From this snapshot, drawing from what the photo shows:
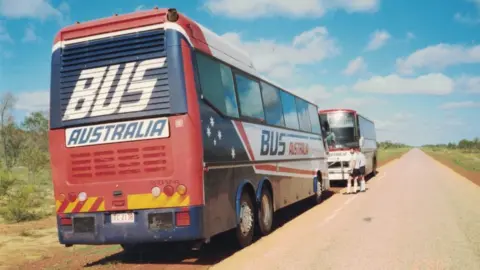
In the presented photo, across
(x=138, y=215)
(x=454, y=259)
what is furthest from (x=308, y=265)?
(x=138, y=215)

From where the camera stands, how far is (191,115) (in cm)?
659

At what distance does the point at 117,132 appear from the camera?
689cm

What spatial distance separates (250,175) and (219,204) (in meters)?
1.58

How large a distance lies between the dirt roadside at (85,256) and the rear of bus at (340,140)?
9785mm

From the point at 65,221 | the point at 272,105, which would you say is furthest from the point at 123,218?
the point at 272,105

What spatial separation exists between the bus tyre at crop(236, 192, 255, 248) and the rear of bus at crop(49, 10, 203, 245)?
1878 millimetres

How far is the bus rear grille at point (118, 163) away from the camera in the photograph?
21.9 feet

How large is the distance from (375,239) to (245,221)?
2470mm

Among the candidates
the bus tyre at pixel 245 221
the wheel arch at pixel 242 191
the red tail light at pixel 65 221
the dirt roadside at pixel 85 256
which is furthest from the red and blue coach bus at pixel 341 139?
the red tail light at pixel 65 221

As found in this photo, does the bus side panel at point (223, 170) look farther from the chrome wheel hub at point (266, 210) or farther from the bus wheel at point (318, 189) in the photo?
the bus wheel at point (318, 189)

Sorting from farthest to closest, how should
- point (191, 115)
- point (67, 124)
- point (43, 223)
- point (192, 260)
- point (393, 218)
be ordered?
1. point (43, 223)
2. point (393, 218)
3. point (192, 260)
4. point (67, 124)
5. point (191, 115)

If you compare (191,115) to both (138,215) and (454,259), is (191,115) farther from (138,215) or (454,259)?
(454,259)

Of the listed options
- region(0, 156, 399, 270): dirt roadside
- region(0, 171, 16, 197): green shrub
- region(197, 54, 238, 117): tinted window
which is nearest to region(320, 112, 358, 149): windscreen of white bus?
region(0, 156, 399, 270): dirt roadside

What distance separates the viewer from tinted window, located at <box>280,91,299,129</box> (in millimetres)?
11836
